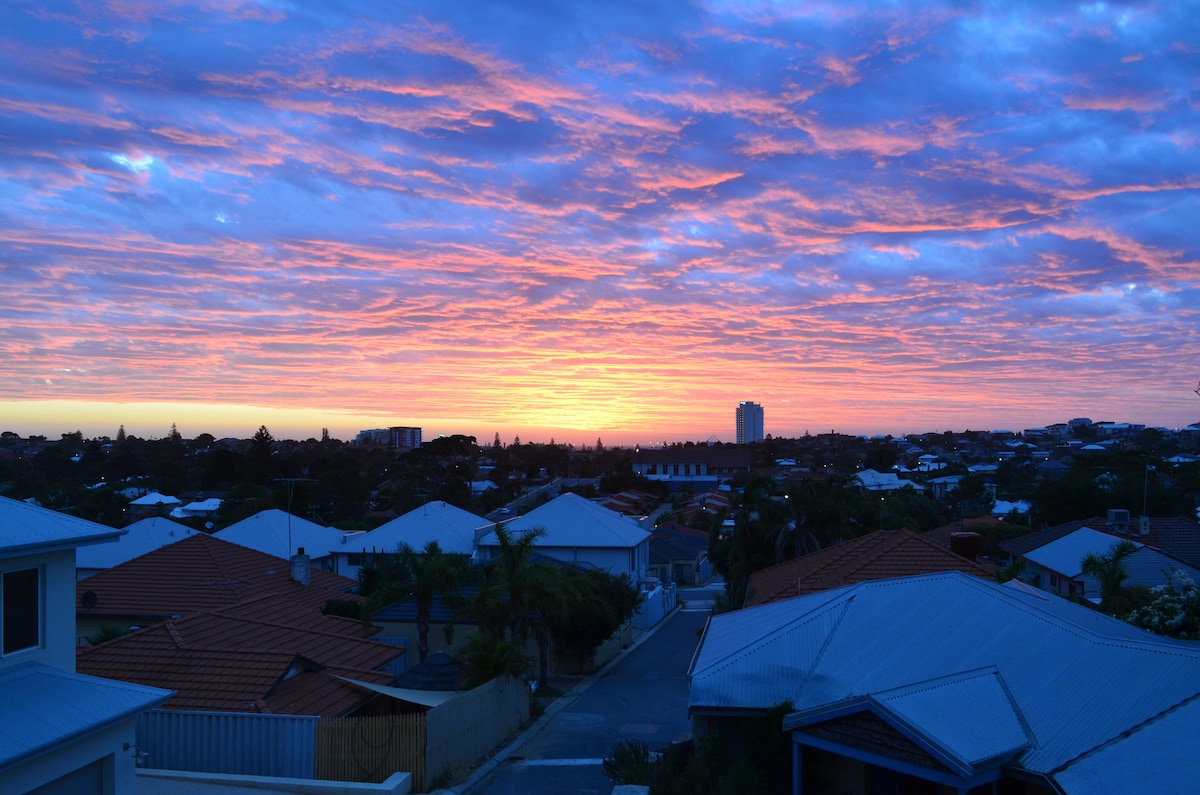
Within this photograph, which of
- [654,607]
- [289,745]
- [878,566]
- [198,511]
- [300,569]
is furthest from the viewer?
[198,511]

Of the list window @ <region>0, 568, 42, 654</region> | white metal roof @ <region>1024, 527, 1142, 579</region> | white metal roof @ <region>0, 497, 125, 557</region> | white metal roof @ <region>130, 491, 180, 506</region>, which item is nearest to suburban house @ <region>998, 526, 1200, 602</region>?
white metal roof @ <region>1024, 527, 1142, 579</region>

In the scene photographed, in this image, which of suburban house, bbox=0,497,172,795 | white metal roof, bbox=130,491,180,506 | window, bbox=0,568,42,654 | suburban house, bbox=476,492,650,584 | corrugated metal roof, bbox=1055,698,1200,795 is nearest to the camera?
corrugated metal roof, bbox=1055,698,1200,795

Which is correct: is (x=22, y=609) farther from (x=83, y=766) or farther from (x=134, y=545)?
(x=134, y=545)

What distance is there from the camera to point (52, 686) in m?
12.2

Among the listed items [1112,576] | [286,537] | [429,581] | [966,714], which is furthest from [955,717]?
[286,537]

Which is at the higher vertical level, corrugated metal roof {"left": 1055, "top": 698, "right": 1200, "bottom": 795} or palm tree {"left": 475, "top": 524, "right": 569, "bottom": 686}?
corrugated metal roof {"left": 1055, "top": 698, "right": 1200, "bottom": 795}

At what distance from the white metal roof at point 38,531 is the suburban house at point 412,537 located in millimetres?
31589

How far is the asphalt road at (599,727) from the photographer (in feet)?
57.0

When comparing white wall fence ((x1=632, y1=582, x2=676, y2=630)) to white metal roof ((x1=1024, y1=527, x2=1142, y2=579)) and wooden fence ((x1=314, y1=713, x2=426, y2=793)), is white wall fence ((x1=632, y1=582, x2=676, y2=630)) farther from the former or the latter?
wooden fence ((x1=314, y1=713, x2=426, y2=793))

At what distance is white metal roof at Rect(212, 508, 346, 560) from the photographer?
4622 cm

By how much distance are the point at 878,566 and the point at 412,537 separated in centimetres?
2793

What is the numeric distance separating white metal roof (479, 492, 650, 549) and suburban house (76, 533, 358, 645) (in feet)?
44.6

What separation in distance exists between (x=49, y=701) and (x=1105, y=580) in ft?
88.3

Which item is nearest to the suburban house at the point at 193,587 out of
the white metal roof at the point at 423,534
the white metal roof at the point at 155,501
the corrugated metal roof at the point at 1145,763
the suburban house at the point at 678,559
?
the white metal roof at the point at 423,534
